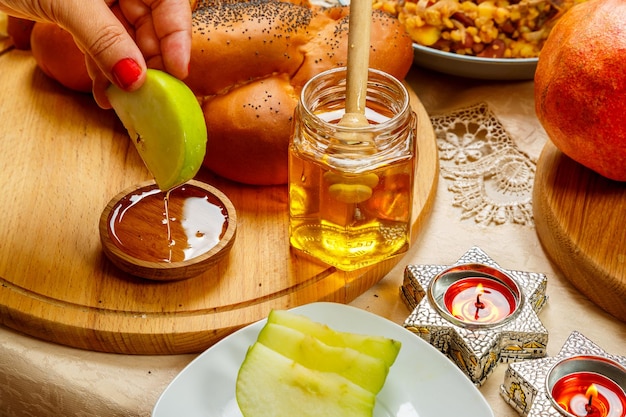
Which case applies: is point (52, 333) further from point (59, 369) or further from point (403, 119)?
point (403, 119)

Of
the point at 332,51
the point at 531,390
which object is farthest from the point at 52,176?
the point at 531,390

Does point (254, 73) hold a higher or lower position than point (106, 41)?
lower

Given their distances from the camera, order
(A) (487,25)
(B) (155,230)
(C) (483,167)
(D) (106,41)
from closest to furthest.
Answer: (D) (106,41), (B) (155,230), (C) (483,167), (A) (487,25)

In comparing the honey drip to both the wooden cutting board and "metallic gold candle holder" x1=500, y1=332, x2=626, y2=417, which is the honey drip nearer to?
the wooden cutting board

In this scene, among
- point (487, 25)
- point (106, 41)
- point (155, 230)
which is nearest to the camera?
point (106, 41)

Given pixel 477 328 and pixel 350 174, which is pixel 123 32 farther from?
pixel 477 328

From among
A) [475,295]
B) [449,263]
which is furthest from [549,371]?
[449,263]
